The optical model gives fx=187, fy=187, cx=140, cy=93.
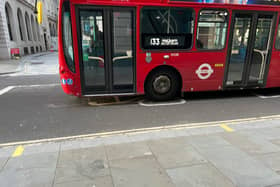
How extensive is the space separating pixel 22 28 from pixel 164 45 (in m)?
27.0

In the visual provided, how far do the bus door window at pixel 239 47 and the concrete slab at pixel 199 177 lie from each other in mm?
4228

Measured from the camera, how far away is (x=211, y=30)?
18.0 ft

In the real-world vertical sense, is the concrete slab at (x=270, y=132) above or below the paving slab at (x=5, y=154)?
above

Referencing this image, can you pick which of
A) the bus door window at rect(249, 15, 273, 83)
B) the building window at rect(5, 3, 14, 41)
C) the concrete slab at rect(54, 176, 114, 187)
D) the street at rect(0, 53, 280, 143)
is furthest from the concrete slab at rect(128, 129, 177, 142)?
the building window at rect(5, 3, 14, 41)

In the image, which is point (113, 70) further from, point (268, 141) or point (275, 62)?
point (275, 62)

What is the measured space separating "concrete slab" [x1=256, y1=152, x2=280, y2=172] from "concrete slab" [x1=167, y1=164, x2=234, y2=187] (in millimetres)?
796

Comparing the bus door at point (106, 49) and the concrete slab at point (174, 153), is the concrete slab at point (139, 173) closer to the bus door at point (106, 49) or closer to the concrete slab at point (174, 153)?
the concrete slab at point (174, 153)

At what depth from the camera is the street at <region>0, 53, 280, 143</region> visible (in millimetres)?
4059

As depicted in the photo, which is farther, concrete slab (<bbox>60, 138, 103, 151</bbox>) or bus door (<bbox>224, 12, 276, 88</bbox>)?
bus door (<bbox>224, 12, 276, 88</bbox>)

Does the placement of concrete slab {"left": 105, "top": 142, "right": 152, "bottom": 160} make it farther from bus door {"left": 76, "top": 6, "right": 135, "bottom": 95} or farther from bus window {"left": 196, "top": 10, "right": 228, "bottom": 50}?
bus window {"left": 196, "top": 10, "right": 228, "bottom": 50}

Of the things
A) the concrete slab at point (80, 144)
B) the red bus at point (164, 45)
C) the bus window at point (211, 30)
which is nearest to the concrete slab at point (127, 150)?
the concrete slab at point (80, 144)

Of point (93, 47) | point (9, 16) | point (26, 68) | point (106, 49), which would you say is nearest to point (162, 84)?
point (106, 49)

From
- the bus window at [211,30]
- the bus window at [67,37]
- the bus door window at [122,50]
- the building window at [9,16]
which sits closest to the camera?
the bus window at [67,37]

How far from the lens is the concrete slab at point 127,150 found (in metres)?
2.92
